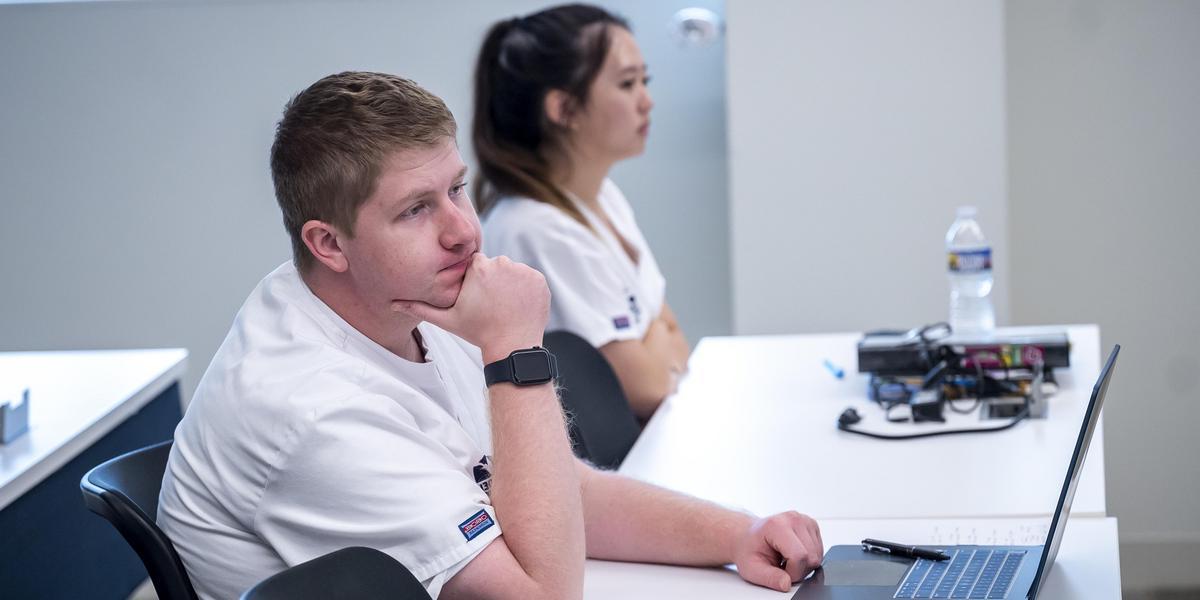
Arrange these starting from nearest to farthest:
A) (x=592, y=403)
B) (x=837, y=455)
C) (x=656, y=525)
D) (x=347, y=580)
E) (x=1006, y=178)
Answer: (x=347, y=580) < (x=656, y=525) < (x=837, y=455) < (x=592, y=403) < (x=1006, y=178)

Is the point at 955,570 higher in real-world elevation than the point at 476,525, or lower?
lower

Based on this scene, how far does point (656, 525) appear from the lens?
57.5 inches

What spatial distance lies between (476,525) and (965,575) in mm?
542

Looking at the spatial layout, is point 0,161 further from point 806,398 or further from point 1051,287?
point 1051,287

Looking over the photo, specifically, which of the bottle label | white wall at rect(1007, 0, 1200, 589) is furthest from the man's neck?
white wall at rect(1007, 0, 1200, 589)

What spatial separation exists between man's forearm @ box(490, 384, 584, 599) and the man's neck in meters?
0.14

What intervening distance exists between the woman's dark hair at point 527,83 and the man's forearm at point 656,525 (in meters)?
1.21

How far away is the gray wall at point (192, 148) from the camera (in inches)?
152

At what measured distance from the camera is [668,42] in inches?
148

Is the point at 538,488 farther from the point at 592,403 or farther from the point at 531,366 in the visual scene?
the point at 592,403

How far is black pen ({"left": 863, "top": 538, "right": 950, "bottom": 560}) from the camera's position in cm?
138

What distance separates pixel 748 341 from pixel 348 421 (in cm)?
175

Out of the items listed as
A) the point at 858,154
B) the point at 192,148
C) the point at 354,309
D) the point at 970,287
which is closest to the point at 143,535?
the point at 354,309

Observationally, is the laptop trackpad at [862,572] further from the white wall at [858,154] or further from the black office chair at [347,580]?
the white wall at [858,154]
